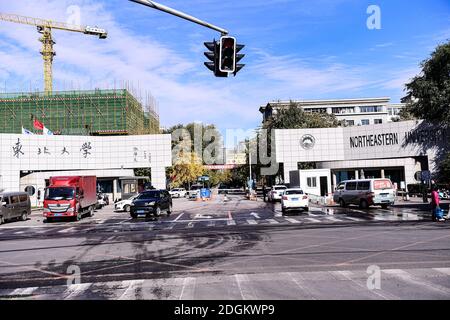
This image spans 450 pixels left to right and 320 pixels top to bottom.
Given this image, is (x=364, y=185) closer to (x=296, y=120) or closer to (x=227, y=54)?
(x=227, y=54)

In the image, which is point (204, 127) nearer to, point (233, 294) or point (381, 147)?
point (381, 147)

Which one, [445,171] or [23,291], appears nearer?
[23,291]

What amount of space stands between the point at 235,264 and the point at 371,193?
19.4 metres

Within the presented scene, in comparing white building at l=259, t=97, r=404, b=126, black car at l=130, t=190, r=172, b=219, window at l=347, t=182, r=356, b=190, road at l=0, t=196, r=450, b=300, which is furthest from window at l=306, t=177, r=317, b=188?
white building at l=259, t=97, r=404, b=126

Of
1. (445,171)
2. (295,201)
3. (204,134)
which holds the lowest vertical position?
(295,201)

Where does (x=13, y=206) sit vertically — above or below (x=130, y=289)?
above

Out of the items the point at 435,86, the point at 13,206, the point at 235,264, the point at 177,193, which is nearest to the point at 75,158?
the point at 177,193

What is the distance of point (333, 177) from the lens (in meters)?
56.3

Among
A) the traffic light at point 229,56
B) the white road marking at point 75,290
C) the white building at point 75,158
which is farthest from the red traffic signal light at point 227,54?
the white building at point 75,158

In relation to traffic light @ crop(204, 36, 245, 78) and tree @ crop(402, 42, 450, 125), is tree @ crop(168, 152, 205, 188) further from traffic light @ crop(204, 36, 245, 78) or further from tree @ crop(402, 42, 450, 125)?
traffic light @ crop(204, 36, 245, 78)

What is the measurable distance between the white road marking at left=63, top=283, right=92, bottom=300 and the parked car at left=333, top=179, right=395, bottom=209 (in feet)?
74.1

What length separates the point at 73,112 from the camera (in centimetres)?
7806

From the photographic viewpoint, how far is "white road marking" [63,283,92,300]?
26.0 feet
